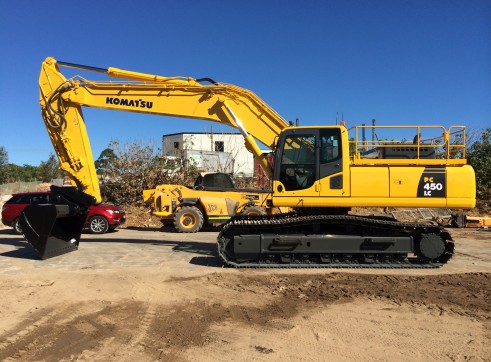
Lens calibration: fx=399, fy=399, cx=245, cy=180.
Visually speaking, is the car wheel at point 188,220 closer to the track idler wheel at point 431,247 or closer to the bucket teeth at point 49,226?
the bucket teeth at point 49,226

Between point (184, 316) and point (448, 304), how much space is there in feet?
12.4

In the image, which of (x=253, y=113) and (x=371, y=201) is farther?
(x=253, y=113)

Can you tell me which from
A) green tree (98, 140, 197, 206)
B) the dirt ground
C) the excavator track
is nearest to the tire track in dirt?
the dirt ground

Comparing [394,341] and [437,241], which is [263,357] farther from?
[437,241]

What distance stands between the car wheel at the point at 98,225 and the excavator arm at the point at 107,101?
5.47 meters

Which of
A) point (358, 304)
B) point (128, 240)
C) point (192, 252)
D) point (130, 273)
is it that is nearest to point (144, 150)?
point (128, 240)

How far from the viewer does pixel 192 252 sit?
408 inches

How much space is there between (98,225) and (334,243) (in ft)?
33.2

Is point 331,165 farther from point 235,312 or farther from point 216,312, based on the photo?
point 216,312

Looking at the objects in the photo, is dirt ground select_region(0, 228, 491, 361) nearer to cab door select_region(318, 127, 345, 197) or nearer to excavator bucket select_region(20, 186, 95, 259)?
excavator bucket select_region(20, 186, 95, 259)

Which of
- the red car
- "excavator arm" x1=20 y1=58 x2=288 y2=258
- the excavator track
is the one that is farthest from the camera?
the red car

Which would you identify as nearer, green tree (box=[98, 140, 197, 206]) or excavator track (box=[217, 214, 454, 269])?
excavator track (box=[217, 214, 454, 269])

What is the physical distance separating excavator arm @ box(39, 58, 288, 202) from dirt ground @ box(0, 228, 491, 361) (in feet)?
8.28

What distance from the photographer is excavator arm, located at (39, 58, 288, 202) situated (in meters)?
9.71
